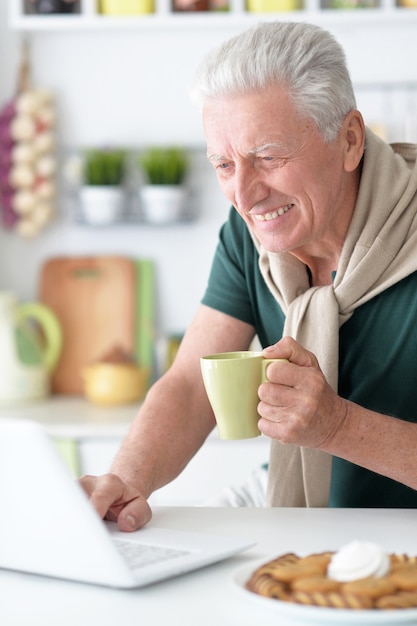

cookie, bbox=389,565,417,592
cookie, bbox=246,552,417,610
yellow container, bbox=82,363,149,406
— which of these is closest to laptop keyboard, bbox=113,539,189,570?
cookie, bbox=246,552,417,610

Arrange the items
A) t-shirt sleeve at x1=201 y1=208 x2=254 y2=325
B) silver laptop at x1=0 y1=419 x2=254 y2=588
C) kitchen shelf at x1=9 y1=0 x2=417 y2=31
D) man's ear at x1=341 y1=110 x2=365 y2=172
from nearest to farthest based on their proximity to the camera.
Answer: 1. silver laptop at x1=0 y1=419 x2=254 y2=588
2. man's ear at x1=341 y1=110 x2=365 y2=172
3. t-shirt sleeve at x1=201 y1=208 x2=254 y2=325
4. kitchen shelf at x1=9 y1=0 x2=417 y2=31

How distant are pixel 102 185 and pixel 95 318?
0.40 metres

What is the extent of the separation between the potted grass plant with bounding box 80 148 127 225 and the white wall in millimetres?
134

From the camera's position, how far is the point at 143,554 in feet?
3.49

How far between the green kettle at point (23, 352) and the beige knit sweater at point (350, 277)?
58.9 inches

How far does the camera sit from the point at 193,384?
1.69 meters

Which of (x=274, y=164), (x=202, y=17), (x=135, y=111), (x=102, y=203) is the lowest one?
(x=102, y=203)

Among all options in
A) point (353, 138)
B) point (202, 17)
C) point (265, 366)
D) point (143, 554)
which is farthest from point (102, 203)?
point (143, 554)

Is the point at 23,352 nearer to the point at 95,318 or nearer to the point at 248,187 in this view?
the point at 95,318

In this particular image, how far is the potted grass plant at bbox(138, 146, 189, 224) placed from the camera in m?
3.04

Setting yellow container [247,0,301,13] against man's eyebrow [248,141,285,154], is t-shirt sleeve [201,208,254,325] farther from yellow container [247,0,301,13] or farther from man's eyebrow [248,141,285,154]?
yellow container [247,0,301,13]

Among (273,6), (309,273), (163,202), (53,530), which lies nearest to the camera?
(53,530)

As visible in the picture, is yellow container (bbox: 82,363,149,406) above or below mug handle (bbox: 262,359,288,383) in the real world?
below

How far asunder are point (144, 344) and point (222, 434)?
6.34ft
